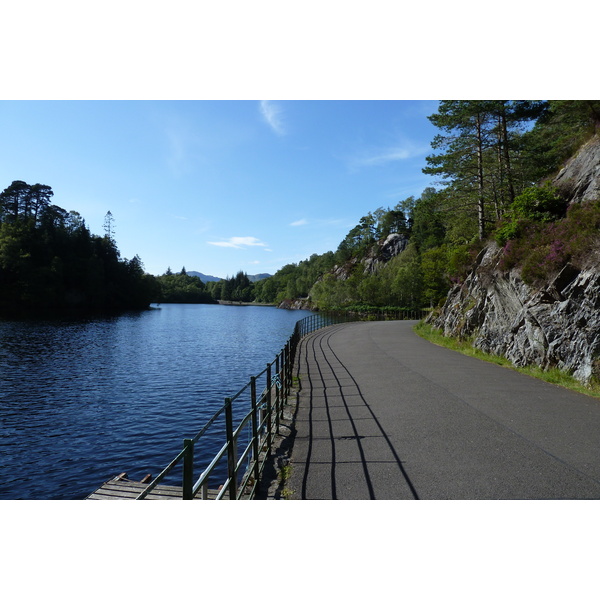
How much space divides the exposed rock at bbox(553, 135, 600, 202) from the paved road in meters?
7.49

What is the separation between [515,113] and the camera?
81.5 feet

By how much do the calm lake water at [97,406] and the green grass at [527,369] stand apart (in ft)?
33.7

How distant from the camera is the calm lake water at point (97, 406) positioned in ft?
30.8

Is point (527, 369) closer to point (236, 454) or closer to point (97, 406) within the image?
point (236, 454)

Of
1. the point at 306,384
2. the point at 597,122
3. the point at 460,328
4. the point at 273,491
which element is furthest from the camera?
the point at 460,328

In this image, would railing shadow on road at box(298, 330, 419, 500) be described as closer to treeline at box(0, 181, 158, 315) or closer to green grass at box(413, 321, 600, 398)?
green grass at box(413, 321, 600, 398)

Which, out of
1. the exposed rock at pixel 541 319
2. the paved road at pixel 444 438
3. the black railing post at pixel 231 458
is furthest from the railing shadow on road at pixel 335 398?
the exposed rock at pixel 541 319

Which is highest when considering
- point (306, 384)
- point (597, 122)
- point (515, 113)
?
point (515, 113)

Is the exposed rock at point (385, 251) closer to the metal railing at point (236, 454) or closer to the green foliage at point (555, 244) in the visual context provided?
the green foliage at point (555, 244)

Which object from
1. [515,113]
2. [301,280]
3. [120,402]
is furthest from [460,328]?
[301,280]

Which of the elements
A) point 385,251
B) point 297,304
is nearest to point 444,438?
point 385,251

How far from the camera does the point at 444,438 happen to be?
703 centimetres

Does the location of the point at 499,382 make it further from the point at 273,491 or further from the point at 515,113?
the point at 515,113

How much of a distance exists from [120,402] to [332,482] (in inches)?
485
